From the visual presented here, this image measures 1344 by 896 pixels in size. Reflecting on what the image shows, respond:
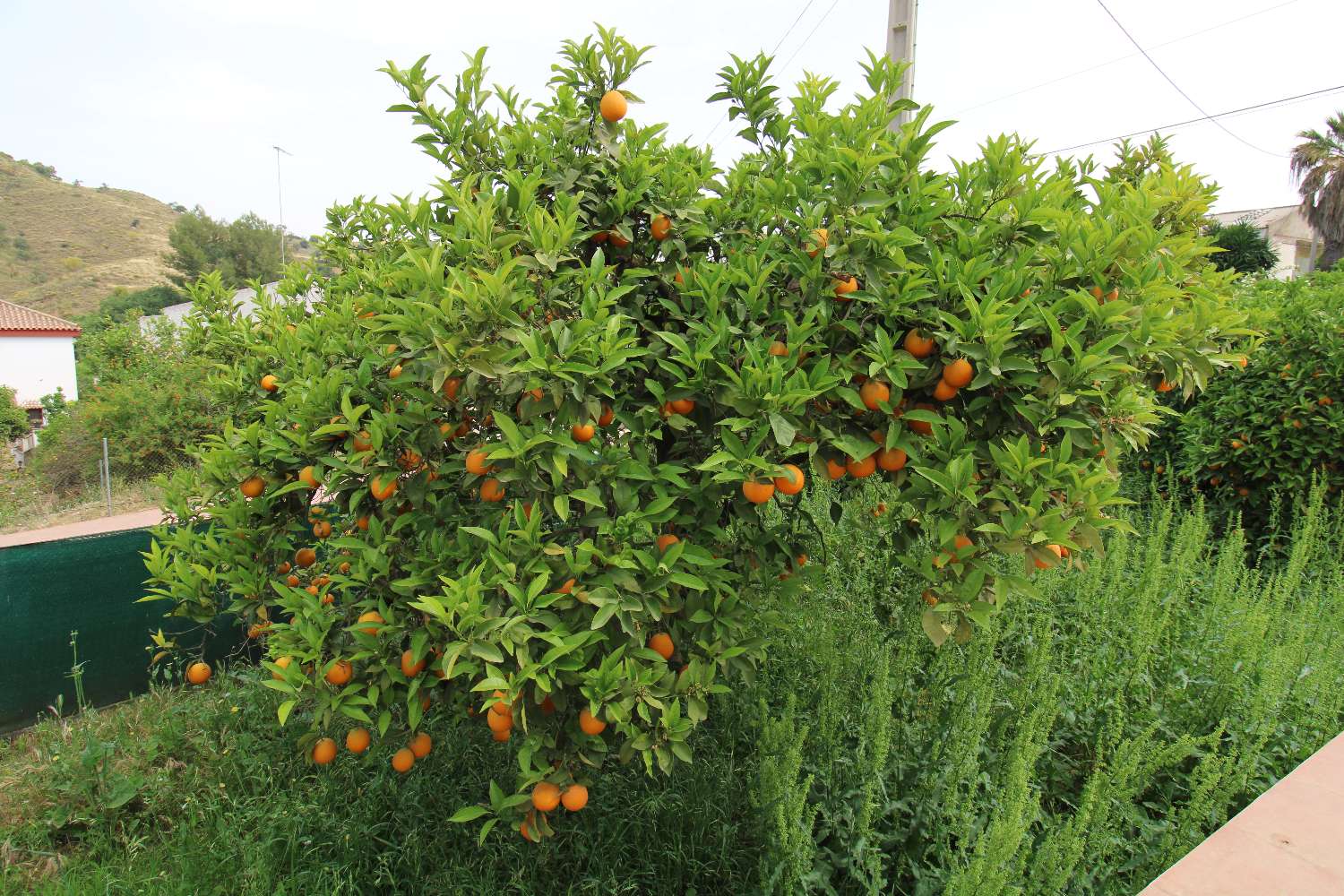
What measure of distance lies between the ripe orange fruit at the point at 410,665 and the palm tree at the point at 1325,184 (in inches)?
1263

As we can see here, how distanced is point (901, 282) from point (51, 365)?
123 ft

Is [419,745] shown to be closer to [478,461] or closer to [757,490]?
[478,461]

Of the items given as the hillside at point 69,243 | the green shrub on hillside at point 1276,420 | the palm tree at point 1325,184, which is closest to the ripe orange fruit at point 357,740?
the green shrub on hillside at point 1276,420

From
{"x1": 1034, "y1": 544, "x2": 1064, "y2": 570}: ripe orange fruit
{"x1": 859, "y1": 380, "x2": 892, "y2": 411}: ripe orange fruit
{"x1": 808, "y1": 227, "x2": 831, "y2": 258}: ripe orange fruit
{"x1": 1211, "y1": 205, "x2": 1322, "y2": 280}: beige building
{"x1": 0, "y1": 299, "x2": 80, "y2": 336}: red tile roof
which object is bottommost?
{"x1": 1034, "y1": 544, "x2": 1064, "y2": 570}: ripe orange fruit

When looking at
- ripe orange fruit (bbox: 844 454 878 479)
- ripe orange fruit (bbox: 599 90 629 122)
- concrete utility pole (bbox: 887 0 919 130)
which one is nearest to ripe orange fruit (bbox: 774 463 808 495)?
ripe orange fruit (bbox: 844 454 878 479)

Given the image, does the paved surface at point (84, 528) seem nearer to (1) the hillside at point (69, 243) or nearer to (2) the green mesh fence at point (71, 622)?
(2) the green mesh fence at point (71, 622)

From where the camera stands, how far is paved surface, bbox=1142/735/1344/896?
1688 millimetres

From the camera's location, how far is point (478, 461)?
63.6 inches

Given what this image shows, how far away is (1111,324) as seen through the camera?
5.44ft

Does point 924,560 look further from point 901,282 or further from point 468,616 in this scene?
point 468,616

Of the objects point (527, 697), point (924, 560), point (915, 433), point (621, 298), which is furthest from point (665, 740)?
point (621, 298)

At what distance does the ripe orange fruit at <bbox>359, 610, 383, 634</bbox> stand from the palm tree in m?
32.1

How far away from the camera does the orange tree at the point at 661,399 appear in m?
1.58

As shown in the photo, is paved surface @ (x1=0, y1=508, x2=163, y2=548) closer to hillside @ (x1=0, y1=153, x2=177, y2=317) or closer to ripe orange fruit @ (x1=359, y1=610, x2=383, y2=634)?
ripe orange fruit @ (x1=359, y1=610, x2=383, y2=634)
